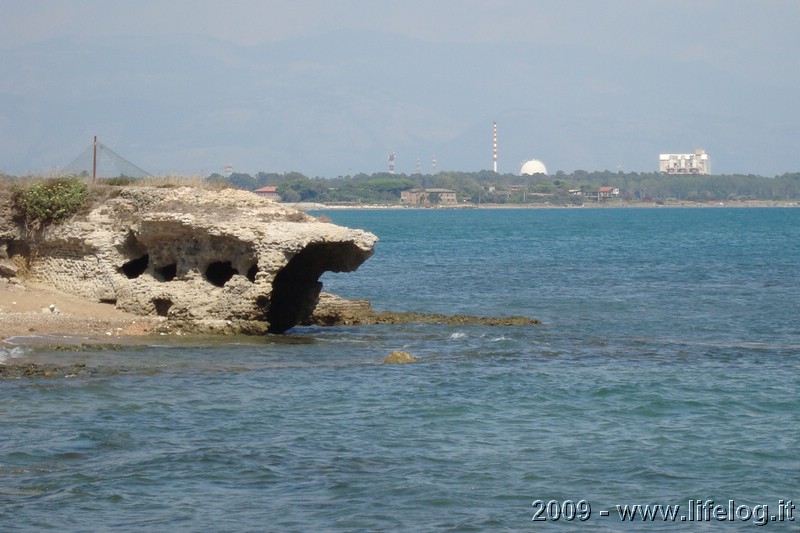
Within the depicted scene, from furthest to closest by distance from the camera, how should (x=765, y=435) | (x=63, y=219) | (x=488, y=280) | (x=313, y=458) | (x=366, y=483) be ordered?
(x=488, y=280), (x=63, y=219), (x=765, y=435), (x=313, y=458), (x=366, y=483)

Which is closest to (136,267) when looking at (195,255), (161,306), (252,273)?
(161,306)

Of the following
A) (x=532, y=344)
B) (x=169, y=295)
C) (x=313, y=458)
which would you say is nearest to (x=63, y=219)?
(x=169, y=295)

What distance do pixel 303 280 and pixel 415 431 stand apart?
36.5ft

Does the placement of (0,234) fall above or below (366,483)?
above

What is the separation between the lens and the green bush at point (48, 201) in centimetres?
2494

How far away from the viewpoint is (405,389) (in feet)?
57.3

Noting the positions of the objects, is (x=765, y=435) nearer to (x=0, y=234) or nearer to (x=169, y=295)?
(x=169, y=295)

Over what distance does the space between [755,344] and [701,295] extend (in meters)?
12.1

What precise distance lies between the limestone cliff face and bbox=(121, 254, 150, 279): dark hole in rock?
3 centimetres

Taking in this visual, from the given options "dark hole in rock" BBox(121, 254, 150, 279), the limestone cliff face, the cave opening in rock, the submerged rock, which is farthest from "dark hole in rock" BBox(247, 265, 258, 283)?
"dark hole in rock" BBox(121, 254, 150, 279)

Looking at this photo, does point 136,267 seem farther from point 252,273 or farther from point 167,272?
point 252,273

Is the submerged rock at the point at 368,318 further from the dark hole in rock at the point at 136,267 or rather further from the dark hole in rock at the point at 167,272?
the dark hole in rock at the point at 136,267

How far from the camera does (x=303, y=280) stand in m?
25.4

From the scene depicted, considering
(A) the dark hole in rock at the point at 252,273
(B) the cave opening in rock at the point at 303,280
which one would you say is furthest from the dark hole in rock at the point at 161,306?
(B) the cave opening in rock at the point at 303,280
